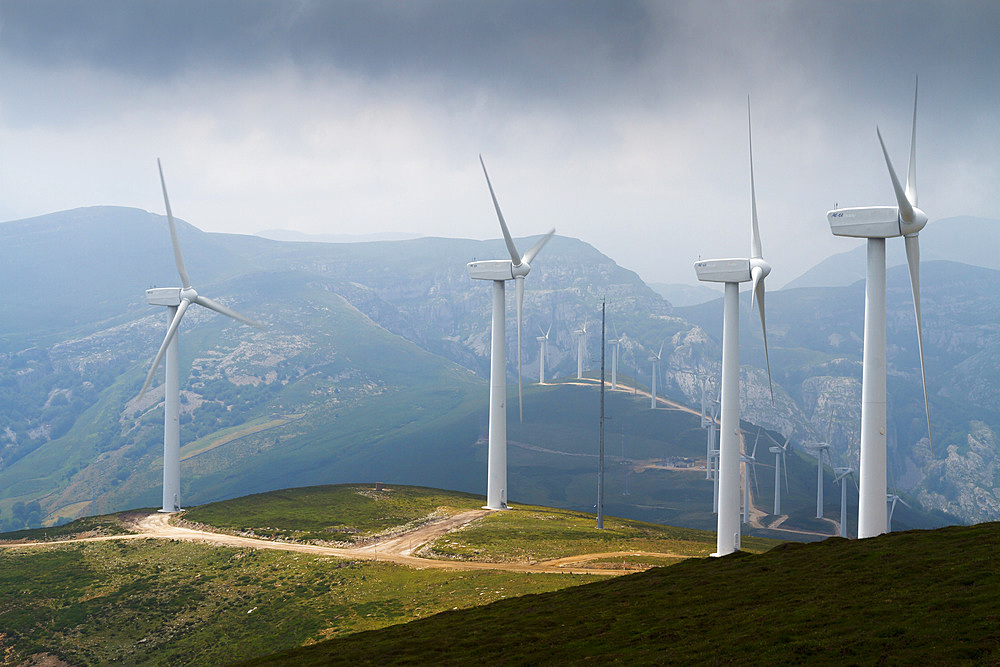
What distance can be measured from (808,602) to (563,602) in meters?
20.1

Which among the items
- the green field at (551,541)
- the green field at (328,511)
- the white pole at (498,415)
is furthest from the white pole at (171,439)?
the green field at (551,541)

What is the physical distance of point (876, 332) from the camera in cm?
6856

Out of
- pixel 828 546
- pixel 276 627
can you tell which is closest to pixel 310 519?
pixel 276 627

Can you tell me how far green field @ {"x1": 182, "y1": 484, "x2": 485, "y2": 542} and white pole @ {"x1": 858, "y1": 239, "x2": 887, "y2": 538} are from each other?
64130mm

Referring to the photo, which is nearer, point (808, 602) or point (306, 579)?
point (808, 602)

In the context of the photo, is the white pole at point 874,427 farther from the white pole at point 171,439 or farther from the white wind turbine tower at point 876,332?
the white pole at point 171,439

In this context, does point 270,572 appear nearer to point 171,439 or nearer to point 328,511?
point 328,511

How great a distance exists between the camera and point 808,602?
45156mm

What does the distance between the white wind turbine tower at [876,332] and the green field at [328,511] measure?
64561mm

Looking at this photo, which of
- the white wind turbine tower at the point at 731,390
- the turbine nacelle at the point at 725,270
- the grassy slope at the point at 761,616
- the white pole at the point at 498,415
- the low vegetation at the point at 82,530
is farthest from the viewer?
the white pole at the point at 498,415

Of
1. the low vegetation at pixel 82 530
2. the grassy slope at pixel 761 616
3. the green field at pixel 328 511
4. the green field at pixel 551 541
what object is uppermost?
the grassy slope at pixel 761 616

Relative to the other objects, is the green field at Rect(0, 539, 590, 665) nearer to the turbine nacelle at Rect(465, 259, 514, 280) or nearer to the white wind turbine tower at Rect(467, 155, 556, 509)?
the white wind turbine tower at Rect(467, 155, 556, 509)

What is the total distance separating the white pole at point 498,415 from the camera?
121m

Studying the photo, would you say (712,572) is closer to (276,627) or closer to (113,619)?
(276,627)
